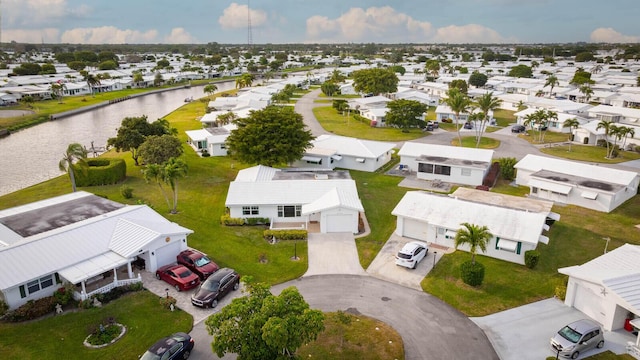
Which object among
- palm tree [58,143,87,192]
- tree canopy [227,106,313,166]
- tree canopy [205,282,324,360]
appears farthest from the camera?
tree canopy [227,106,313,166]

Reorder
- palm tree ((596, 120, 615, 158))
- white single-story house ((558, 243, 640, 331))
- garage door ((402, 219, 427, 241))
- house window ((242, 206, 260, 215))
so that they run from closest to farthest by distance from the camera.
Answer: white single-story house ((558, 243, 640, 331))
garage door ((402, 219, 427, 241))
house window ((242, 206, 260, 215))
palm tree ((596, 120, 615, 158))

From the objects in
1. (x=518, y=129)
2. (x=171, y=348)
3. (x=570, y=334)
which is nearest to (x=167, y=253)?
(x=171, y=348)

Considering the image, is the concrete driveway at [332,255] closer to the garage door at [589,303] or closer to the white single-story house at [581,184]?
the garage door at [589,303]

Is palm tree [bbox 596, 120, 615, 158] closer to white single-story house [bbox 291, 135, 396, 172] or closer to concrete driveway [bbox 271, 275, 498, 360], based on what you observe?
white single-story house [bbox 291, 135, 396, 172]

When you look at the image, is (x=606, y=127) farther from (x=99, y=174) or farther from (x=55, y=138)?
(x=55, y=138)

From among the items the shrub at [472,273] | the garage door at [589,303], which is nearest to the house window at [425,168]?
the shrub at [472,273]

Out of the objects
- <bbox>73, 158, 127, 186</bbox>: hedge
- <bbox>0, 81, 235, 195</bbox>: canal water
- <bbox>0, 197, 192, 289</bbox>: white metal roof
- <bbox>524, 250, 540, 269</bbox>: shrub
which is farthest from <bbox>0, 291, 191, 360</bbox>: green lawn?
<bbox>0, 81, 235, 195</bbox>: canal water

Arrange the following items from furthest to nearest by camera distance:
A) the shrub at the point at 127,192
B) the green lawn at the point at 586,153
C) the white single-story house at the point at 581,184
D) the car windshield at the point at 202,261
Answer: the green lawn at the point at 586,153
the shrub at the point at 127,192
the white single-story house at the point at 581,184
the car windshield at the point at 202,261
